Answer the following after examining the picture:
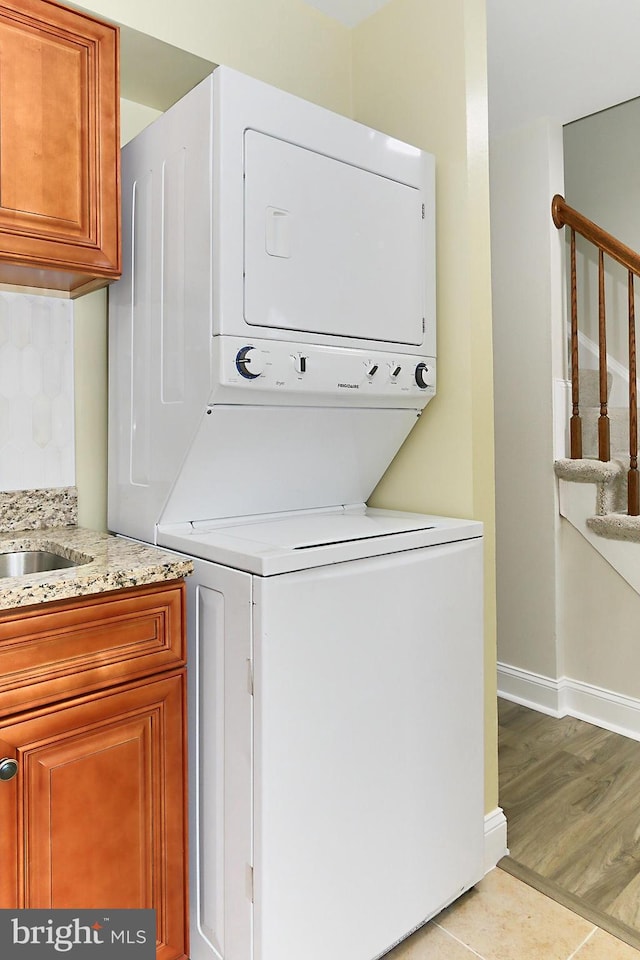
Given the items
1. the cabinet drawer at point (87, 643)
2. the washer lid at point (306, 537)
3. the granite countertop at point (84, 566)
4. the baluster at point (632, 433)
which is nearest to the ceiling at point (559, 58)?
the baluster at point (632, 433)

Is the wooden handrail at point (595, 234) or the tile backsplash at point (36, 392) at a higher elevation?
the wooden handrail at point (595, 234)

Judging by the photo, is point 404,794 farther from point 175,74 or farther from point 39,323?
point 175,74

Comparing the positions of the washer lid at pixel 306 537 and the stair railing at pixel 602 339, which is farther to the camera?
the stair railing at pixel 602 339

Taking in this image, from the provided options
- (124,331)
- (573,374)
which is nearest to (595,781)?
(573,374)

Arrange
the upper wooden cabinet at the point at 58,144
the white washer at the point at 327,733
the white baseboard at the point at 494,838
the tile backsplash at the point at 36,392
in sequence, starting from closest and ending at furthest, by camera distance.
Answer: the white washer at the point at 327,733, the upper wooden cabinet at the point at 58,144, the tile backsplash at the point at 36,392, the white baseboard at the point at 494,838

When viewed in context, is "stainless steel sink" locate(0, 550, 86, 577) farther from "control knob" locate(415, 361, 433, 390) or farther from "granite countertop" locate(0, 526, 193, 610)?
"control knob" locate(415, 361, 433, 390)

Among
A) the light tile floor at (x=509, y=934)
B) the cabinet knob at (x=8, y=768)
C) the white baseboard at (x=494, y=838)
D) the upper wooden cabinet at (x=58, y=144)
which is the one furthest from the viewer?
the white baseboard at (x=494, y=838)

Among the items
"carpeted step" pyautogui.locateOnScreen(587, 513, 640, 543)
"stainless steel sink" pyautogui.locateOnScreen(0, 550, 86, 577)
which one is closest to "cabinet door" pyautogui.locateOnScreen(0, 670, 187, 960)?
"stainless steel sink" pyautogui.locateOnScreen(0, 550, 86, 577)

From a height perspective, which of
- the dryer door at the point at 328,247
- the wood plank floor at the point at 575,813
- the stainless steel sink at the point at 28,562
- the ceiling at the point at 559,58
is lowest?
the wood plank floor at the point at 575,813

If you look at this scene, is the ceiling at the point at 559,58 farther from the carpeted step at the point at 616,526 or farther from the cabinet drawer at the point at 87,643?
the cabinet drawer at the point at 87,643

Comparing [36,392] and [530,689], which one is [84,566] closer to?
[36,392]

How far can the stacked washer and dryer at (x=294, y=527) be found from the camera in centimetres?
138

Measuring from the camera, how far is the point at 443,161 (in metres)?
1.92

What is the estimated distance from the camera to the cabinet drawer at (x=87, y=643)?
4.00 ft
